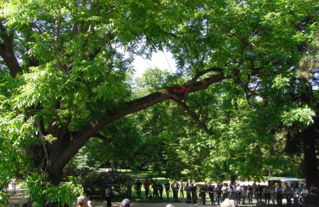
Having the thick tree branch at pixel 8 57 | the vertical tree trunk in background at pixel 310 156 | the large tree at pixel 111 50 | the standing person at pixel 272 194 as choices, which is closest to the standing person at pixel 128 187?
the large tree at pixel 111 50

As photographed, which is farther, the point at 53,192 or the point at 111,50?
the point at 111,50

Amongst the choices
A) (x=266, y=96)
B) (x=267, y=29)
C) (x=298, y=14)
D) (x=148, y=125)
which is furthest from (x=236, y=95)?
(x=148, y=125)

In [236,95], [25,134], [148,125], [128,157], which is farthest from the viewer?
[148,125]

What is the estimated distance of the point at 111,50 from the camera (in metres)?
11.5

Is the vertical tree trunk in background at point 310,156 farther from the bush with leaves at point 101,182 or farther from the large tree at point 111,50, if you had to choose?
the bush with leaves at point 101,182

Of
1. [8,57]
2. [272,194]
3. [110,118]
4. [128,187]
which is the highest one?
[8,57]

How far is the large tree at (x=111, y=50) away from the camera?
30.3 ft

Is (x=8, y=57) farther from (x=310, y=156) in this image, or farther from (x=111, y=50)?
(x=310, y=156)

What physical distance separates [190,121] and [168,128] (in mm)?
1372

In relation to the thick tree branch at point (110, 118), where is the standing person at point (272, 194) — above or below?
below

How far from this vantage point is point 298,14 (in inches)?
476

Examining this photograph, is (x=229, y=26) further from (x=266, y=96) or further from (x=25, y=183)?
(x=25, y=183)

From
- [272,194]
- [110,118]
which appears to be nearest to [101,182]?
[110,118]

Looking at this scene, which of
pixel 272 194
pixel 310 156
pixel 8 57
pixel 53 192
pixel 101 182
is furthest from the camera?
pixel 101 182
